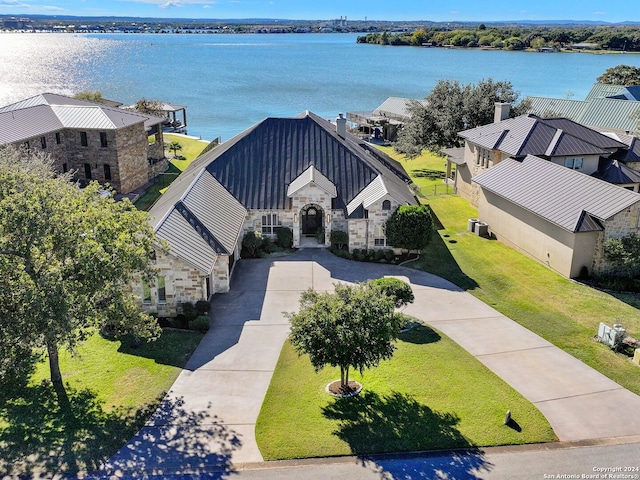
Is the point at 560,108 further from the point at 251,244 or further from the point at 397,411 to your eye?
the point at 397,411

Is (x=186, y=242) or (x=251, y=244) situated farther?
(x=251, y=244)

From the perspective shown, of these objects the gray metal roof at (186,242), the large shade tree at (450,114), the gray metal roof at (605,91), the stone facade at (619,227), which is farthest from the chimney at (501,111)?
the gray metal roof at (605,91)

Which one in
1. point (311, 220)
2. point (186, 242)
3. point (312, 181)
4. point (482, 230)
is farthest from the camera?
point (482, 230)

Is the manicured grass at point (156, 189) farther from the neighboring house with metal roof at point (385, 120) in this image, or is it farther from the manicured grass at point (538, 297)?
the neighboring house with metal roof at point (385, 120)

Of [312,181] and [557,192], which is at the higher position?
[312,181]

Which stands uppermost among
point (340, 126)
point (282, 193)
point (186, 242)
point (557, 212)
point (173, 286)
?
point (340, 126)

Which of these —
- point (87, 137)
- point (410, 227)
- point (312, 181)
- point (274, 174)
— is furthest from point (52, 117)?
point (410, 227)

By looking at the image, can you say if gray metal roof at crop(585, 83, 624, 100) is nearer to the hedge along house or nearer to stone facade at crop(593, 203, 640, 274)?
the hedge along house

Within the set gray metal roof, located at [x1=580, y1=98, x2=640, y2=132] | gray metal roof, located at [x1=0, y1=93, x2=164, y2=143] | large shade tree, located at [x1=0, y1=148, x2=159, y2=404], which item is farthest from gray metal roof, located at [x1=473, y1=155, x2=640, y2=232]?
gray metal roof, located at [x1=580, y1=98, x2=640, y2=132]
